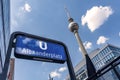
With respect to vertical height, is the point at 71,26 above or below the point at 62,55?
above

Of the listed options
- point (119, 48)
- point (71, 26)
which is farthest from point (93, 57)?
point (71, 26)

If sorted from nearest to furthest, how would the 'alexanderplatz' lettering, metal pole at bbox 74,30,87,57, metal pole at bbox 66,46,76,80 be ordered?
the 'alexanderplatz' lettering < metal pole at bbox 66,46,76,80 < metal pole at bbox 74,30,87,57

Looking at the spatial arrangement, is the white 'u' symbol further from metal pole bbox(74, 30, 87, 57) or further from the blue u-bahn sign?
metal pole bbox(74, 30, 87, 57)

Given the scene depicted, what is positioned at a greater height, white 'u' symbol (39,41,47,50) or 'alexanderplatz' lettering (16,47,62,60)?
Result: white 'u' symbol (39,41,47,50)

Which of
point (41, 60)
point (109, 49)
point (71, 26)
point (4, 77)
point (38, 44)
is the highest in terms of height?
point (109, 49)

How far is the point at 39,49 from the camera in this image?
3.39m

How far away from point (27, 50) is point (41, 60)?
38 cm

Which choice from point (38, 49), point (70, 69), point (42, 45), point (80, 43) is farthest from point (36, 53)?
point (80, 43)

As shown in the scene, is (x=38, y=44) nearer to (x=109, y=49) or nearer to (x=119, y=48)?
(x=109, y=49)

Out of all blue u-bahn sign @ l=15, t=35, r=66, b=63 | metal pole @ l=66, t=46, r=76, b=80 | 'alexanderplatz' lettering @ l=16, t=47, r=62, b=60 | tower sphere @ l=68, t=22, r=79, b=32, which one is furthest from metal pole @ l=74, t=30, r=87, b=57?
'alexanderplatz' lettering @ l=16, t=47, r=62, b=60

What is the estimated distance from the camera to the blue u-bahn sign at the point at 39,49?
3152mm

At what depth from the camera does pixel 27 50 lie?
10.5ft

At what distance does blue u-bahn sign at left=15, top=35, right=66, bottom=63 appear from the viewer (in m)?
3.15

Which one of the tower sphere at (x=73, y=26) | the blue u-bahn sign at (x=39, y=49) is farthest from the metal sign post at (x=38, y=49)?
the tower sphere at (x=73, y=26)
